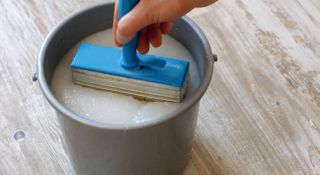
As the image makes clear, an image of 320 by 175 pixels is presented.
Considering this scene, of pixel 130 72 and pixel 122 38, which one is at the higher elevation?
pixel 122 38

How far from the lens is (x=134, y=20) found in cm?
70

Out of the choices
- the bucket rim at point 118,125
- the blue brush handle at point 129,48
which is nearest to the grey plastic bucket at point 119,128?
the bucket rim at point 118,125

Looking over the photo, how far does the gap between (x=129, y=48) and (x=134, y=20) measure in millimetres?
108

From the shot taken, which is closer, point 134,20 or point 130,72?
point 134,20

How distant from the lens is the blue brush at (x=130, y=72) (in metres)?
0.82

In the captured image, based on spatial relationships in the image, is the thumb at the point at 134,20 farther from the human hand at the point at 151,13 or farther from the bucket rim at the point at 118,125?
the bucket rim at the point at 118,125

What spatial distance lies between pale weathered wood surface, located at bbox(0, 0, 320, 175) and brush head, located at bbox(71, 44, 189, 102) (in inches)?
10.6

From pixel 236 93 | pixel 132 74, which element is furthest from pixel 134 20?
pixel 236 93

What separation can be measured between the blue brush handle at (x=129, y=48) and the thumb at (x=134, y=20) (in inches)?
1.4

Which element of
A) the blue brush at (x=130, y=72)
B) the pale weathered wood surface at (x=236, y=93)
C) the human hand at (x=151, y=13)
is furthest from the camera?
the pale weathered wood surface at (x=236, y=93)

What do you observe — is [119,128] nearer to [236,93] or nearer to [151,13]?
[151,13]

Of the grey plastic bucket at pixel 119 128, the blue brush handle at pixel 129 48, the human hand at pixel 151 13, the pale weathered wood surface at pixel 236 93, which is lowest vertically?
the pale weathered wood surface at pixel 236 93

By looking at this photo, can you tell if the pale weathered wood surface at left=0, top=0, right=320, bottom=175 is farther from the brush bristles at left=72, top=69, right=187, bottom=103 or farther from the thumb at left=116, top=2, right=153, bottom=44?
the thumb at left=116, top=2, right=153, bottom=44

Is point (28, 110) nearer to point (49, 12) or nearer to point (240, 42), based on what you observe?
point (49, 12)
